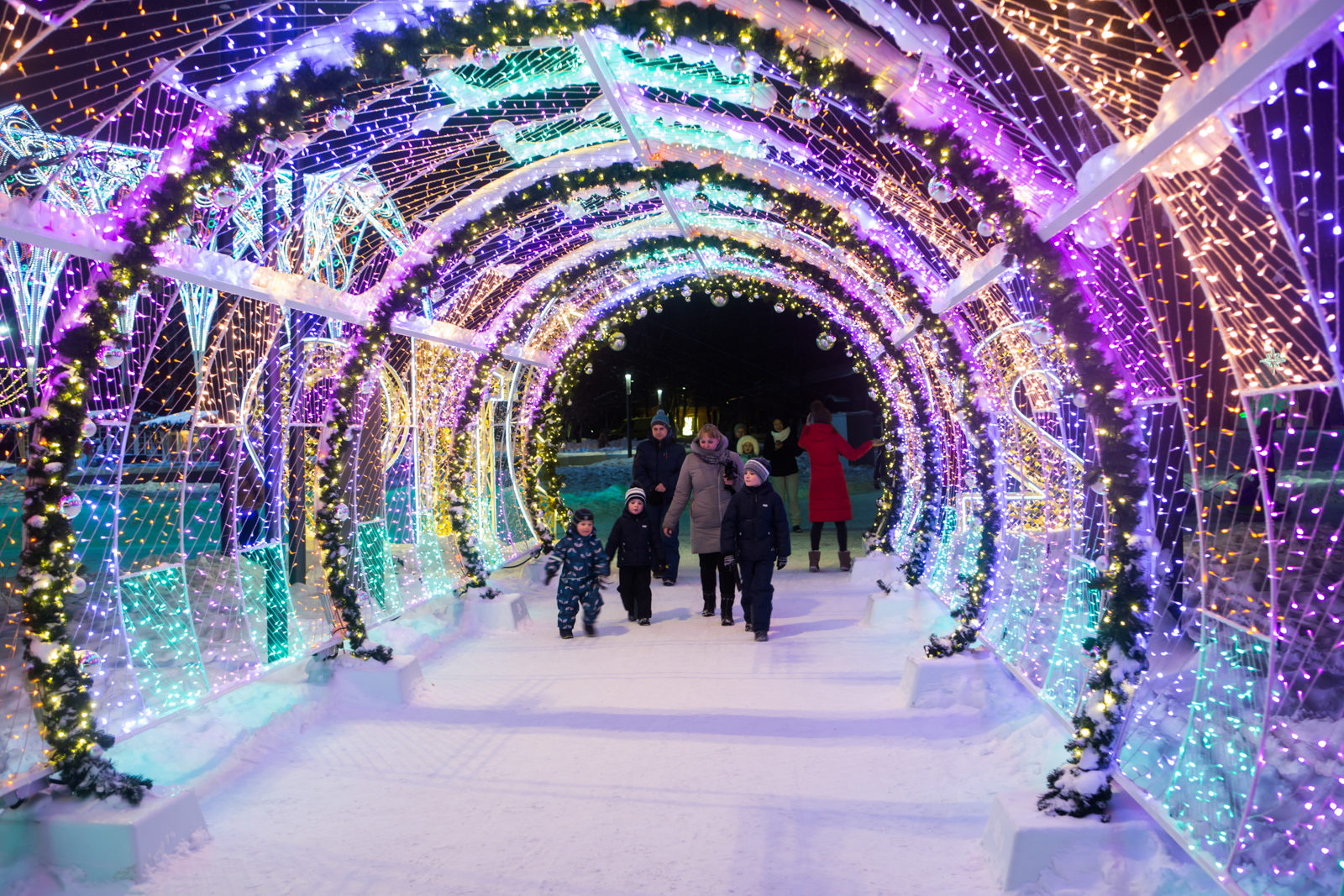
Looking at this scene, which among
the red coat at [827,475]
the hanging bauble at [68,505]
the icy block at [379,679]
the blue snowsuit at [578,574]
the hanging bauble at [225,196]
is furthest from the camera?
the red coat at [827,475]

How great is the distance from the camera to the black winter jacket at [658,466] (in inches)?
387

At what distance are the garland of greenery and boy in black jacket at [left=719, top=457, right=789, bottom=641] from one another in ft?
12.3

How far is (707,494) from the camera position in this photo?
332 inches

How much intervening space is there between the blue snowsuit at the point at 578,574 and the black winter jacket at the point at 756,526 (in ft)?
3.47

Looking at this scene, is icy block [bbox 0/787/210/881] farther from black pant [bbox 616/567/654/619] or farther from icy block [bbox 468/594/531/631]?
black pant [bbox 616/567/654/619]

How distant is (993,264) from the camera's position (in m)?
4.79

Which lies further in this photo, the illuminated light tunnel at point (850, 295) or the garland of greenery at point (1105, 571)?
the garland of greenery at point (1105, 571)

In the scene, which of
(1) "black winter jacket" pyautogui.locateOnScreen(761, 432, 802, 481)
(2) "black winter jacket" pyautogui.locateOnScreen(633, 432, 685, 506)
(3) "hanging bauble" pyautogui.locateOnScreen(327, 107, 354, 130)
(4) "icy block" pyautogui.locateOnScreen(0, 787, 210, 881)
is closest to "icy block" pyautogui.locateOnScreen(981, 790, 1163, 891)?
(4) "icy block" pyautogui.locateOnScreen(0, 787, 210, 881)

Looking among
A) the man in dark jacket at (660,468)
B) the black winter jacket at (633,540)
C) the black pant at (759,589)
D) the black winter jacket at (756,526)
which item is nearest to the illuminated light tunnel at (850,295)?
the black winter jacket at (633,540)

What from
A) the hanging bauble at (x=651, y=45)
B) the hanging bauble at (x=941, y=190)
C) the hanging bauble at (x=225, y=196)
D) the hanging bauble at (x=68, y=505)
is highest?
the hanging bauble at (x=651, y=45)

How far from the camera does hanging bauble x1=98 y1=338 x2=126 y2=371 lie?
3.63 metres

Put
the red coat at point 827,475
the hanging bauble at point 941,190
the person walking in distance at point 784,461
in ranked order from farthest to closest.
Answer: the person walking in distance at point 784,461
the red coat at point 827,475
the hanging bauble at point 941,190

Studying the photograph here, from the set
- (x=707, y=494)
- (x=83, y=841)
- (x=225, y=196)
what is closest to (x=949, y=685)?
(x=707, y=494)

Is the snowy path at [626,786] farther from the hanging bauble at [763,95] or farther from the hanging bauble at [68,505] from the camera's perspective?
the hanging bauble at [763,95]
